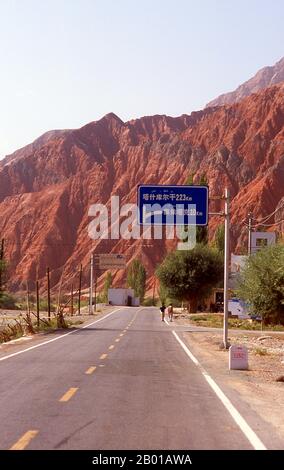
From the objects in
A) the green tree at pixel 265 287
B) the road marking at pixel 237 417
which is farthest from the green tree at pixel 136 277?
the road marking at pixel 237 417

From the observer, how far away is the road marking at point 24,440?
9.15 m

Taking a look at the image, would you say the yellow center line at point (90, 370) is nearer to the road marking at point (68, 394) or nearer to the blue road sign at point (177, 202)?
the road marking at point (68, 394)

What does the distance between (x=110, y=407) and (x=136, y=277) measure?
137474 mm

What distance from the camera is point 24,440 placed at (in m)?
9.62

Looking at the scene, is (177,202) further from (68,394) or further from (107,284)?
(107,284)

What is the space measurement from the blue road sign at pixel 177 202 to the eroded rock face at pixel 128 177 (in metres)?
114

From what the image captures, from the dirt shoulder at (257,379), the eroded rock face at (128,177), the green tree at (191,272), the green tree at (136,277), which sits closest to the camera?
the dirt shoulder at (257,379)

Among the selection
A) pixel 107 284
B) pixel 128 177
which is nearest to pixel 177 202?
pixel 107 284

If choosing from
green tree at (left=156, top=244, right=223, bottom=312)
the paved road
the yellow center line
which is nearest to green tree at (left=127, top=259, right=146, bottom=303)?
green tree at (left=156, top=244, right=223, bottom=312)

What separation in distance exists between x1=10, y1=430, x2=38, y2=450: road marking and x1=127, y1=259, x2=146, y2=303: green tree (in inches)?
5450

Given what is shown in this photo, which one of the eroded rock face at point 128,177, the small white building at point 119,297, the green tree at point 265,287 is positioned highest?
the eroded rock face at point 128,177

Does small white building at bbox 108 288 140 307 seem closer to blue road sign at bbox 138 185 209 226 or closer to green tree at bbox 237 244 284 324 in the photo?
green tree at bbox 237 244 284 324

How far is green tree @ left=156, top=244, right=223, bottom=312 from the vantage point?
90812 millimetres
